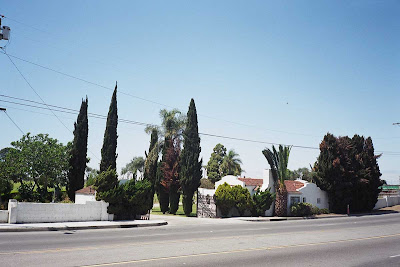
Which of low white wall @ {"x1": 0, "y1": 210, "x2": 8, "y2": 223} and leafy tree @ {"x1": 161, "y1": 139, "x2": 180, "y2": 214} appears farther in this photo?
leafy tree @ {"x1": 161, "y1": 139, "x2": 180, "y2": 214}

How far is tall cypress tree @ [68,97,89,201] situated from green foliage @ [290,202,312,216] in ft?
77.9

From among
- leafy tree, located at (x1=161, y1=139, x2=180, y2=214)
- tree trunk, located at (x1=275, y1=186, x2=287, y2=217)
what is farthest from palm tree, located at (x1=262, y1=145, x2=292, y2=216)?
leafy tree, located at (x1=161, y1=139, x2=180, y2=214)

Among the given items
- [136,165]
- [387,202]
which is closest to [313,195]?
[387,202]

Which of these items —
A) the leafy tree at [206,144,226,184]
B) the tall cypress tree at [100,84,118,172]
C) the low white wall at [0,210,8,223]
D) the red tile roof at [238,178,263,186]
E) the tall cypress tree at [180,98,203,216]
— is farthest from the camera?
the leafy tree at [206,144,226,184]

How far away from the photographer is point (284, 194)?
118 ft

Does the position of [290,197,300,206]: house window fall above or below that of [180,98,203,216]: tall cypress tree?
below

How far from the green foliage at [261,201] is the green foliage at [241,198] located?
87cm

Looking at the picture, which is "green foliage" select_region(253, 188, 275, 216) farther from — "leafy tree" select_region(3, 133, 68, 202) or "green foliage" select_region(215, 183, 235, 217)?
"leafy tree" select_region(3, 133, 68, 202)

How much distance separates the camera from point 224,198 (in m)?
32.8

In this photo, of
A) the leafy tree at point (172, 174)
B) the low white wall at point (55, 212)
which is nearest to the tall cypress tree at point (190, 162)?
the leafy tree at point (172, 174)

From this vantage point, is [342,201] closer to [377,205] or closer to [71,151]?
[377,205]

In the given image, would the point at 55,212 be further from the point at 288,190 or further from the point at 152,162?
the point at 288,190

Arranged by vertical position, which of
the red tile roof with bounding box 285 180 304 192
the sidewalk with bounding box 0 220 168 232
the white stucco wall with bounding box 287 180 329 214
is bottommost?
the sidewalk with bounding box 0 220 168 232

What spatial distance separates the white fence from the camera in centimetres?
4882
